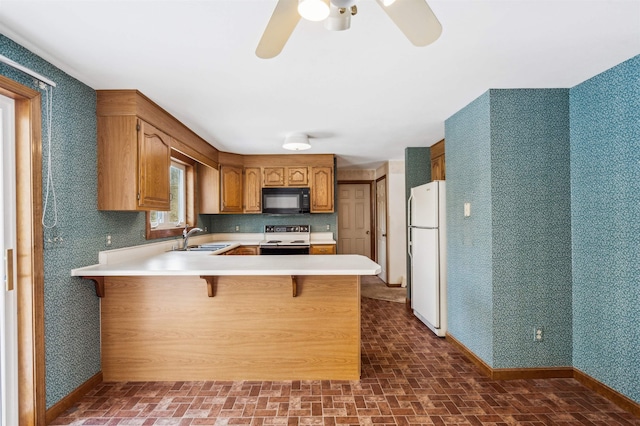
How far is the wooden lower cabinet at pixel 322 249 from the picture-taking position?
15.9 ft

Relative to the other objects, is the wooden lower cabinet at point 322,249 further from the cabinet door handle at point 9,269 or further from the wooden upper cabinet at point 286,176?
the cabinet door handle at point 9,269

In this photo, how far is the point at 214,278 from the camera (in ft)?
8.18

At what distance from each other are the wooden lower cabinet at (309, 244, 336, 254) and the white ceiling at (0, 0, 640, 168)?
2314 mm

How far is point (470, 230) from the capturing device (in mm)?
2824

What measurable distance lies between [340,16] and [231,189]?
402cm

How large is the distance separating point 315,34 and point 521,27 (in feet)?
3.48

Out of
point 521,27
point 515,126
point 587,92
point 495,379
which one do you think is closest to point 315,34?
point 521,27

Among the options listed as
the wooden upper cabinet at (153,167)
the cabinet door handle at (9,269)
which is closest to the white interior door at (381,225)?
the wooden upper cabinet at (153,167)

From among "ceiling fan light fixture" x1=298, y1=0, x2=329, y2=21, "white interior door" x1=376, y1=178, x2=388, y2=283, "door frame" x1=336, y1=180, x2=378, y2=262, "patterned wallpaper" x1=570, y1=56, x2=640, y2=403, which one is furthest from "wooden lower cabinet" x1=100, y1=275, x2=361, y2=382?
"door frame" x1=336, y1=180, x2=378, y2=262

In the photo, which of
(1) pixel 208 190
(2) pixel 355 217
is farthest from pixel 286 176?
(2) pixel 355 217

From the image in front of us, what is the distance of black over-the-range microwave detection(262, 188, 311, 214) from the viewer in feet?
16.5

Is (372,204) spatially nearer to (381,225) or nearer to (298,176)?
(381,225)

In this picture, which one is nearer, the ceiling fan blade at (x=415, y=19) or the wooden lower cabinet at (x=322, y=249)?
the ceiling fan blade at (x=415, y=19)

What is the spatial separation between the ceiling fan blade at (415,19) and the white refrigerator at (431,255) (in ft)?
7.66
